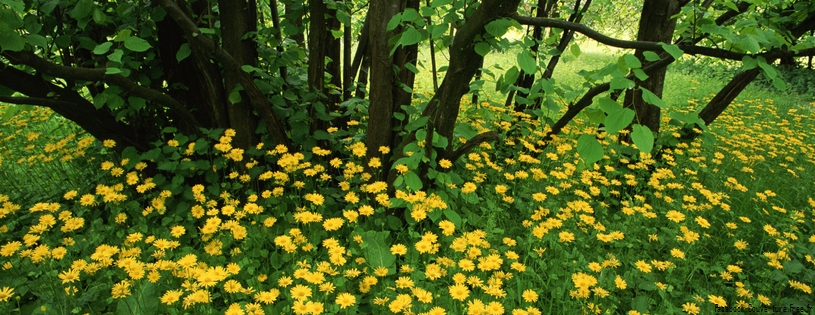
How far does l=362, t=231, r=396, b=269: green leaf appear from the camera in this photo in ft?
7.13

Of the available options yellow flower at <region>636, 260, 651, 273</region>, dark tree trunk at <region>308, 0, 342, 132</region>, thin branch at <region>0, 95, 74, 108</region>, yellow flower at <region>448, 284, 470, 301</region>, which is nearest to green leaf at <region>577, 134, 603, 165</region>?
yellow flower at <region>448, 284, 470, 301</region>

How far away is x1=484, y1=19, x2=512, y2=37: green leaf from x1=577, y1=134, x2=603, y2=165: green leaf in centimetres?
61

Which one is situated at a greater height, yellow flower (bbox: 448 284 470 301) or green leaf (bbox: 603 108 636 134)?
green leaf (bbox: 603 108 636 134)

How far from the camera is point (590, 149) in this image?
158cm

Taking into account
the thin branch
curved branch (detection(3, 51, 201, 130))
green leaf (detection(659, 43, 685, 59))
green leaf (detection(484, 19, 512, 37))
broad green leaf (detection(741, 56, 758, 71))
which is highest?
green leaf (detection(484, 19, 512, 37))

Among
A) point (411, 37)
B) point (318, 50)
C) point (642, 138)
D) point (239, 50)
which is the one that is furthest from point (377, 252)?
point (239, 50)

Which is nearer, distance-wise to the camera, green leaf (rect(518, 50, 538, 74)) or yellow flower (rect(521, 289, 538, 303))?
green leaf (rect(518, 50, 538, 74))

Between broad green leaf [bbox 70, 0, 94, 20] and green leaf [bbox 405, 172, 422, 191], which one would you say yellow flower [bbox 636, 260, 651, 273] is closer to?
green leaf [bbox 405, 172, 422, 191]

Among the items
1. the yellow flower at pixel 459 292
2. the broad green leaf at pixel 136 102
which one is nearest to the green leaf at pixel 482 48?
the yellow flower at pixel 459 292

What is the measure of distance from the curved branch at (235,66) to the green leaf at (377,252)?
3.33ft

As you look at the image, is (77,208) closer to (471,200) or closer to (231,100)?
(231,100)

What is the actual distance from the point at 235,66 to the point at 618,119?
6.81 feet

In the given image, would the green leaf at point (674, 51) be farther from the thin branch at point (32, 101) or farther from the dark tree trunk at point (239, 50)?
the thin branch at point (32, 101)

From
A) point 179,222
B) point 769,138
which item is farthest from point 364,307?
point 769,138
